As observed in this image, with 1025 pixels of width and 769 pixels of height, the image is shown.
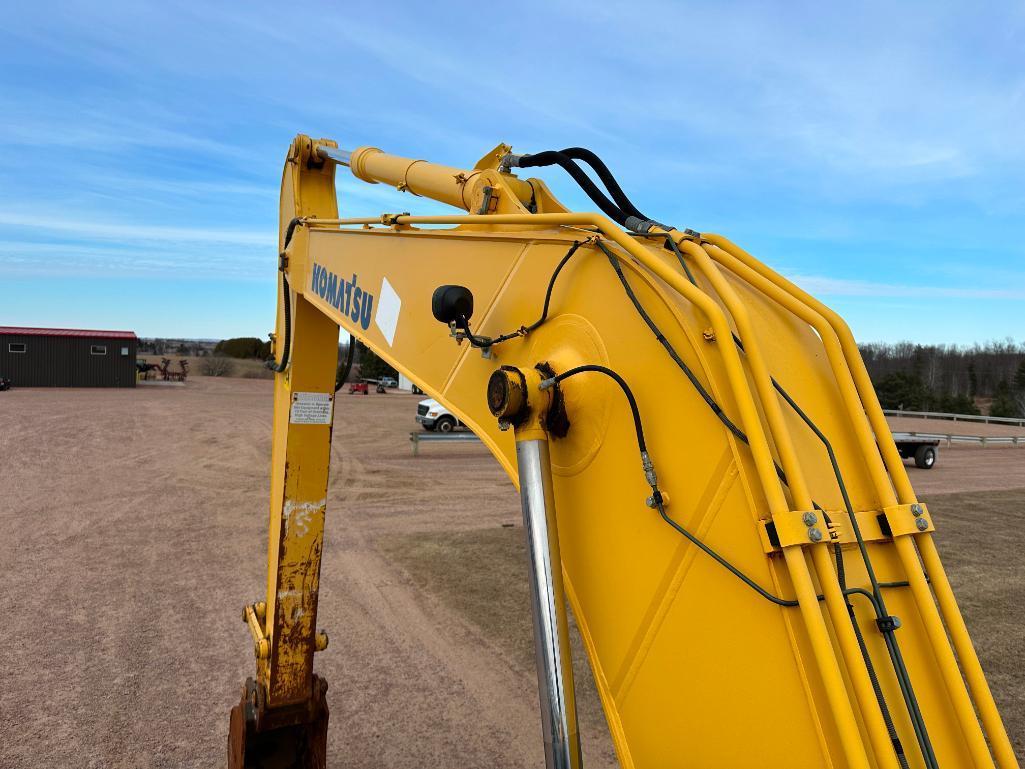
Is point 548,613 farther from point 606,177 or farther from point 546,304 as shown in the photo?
point 606,177

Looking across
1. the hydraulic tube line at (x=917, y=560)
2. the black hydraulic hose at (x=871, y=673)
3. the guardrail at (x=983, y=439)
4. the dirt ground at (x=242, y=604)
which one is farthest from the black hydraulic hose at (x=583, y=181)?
the guardrail at (x=983, y=439)

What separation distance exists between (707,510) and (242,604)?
7.35 m

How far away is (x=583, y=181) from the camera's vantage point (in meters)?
2.52

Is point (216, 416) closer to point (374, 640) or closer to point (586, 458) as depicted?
point (374, 640)

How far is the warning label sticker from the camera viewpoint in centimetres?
408

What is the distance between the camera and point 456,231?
261 cm

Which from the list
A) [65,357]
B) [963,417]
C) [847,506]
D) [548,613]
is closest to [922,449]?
[963,417]

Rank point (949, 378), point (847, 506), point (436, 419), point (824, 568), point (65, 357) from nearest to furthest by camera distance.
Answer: point (824, 568) < point (847, 506) < point (436, 419) < point (65, 357) < point (949, 378)

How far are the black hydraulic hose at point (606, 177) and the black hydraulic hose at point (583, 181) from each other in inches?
0.9

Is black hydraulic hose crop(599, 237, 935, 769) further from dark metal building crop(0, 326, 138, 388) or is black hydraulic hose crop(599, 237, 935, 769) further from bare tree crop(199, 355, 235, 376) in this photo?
bare tree crop(199, 355, 235, 376)

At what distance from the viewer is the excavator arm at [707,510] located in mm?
1407

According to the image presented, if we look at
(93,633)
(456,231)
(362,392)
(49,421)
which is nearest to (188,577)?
(93,633)

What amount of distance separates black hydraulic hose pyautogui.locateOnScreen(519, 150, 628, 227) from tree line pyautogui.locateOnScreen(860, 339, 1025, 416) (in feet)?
147

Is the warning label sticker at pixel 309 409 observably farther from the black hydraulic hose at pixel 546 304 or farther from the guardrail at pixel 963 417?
the guardrail at pixel 963 417
